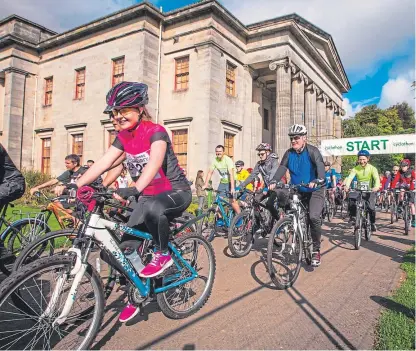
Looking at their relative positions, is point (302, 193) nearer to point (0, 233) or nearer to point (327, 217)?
point (0, 233)

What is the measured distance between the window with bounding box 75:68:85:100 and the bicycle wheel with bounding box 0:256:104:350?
2335cm

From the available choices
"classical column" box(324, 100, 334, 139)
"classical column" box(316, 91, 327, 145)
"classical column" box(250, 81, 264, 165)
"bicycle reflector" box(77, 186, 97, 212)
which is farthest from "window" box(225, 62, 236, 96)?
"bicycle reflector" box(77, 186, 97, 212)

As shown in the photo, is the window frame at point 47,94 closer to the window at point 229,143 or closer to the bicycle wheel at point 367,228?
the window at point 229,143

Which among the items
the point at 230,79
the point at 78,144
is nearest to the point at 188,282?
the point at 230,79

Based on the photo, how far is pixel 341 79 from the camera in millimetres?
35188

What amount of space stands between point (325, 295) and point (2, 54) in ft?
96.3

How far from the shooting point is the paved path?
121 inches

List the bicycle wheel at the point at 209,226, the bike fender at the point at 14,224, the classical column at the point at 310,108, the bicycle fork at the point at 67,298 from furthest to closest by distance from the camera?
the classical column at the point at 310,108 → the bicycle wheel at the point at 209,226 → the bike fender at the point at 14,224 → the bicycle fork at the point at 67,298

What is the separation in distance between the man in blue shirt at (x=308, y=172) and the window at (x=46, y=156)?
78.5 feet

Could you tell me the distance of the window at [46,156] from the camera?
2559 centimetres

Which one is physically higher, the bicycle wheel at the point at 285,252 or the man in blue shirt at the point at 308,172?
the man in blue shirt at the point at 308,172

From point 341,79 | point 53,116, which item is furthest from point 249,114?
point 341,79

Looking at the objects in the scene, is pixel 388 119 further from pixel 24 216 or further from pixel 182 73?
pixel 24 216

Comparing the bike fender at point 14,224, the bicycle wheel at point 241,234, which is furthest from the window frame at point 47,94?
the bicycle wheel at point 241,234
